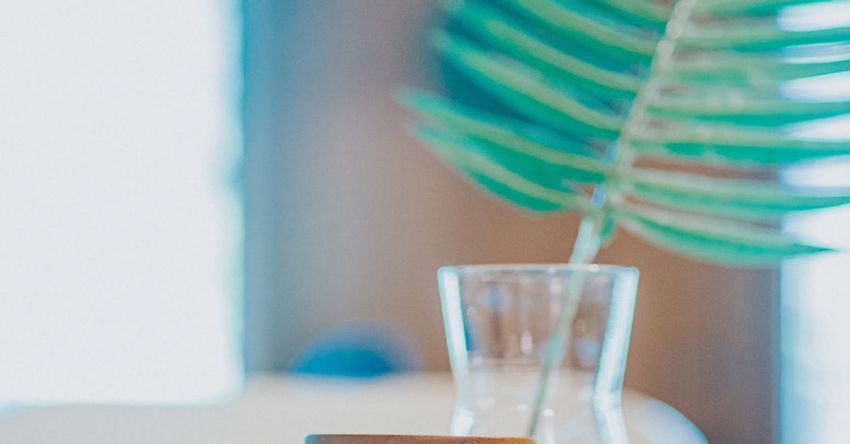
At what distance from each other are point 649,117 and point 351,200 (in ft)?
8.42

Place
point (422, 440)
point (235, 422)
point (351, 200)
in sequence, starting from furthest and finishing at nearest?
point (351, 200), point (235, 422), point (422, 440)

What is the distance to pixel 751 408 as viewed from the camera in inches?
107

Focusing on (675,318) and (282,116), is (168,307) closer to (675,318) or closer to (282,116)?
(282,116)

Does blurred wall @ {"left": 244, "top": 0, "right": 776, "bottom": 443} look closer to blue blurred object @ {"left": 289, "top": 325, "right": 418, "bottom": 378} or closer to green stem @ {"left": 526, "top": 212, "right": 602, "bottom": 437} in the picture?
blue blurred object @ {"left": 289, "top": 325, "right": 418, "bottom": 378}

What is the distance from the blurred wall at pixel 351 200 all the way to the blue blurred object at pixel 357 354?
34mm

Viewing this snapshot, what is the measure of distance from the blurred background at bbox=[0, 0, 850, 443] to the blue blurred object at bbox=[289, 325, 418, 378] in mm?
12

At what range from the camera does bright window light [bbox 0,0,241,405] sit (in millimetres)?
2584

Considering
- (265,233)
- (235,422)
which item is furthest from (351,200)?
(235,422)

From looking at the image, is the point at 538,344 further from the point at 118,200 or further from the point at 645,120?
the point at 118,200

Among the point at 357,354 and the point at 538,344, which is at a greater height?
the point at 538,344

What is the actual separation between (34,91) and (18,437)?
2223 millimetres

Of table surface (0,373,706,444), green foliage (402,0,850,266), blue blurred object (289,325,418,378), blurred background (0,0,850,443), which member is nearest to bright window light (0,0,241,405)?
blurred background (0,0,850,443)

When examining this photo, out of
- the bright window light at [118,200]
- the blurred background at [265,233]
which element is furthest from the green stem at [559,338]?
the bright window light at [118,200]

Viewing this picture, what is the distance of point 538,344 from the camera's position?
320mm
